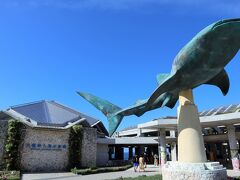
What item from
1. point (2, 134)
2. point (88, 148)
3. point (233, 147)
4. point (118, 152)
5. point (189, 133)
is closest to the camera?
point (189, 133)

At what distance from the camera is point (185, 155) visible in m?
11.5

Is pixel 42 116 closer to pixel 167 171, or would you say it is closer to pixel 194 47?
pixel 167 171

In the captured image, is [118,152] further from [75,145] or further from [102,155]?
[75,145]

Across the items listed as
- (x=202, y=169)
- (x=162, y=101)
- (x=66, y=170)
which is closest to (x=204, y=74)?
(x=162, y=101)

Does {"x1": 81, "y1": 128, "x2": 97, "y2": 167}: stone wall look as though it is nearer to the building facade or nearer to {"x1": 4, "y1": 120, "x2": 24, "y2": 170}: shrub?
the building facade

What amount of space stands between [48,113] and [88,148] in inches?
287

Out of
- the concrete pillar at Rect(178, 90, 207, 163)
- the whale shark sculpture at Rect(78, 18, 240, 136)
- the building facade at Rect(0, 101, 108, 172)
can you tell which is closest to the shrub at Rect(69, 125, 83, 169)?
the building facade at Rect(0, 101, 108, 172)

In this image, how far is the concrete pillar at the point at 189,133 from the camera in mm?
11398

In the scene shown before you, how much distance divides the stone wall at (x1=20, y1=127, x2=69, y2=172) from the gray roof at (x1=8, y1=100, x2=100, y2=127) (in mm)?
1833

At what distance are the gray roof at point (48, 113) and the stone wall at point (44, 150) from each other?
183 centimetres

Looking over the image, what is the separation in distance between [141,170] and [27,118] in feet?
43.4

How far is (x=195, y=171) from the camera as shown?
34.8ft

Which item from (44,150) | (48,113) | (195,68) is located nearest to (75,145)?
(44,150)

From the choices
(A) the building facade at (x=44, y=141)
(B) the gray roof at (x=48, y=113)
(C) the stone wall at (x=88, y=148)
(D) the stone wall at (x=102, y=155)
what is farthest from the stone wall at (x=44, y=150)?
(D) the stone wall at (x=102, y=155)
